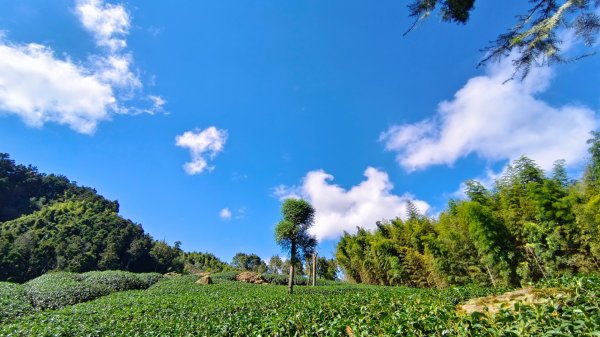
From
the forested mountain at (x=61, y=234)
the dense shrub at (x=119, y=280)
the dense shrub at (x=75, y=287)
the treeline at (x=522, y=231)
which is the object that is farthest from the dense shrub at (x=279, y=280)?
the forested mountain at (x=61, y=234)

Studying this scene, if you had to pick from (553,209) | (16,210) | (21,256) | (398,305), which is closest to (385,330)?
(398,305)

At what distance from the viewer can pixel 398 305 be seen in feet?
22.1

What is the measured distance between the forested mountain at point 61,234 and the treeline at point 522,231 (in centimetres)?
5404

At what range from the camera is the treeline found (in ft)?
40.9

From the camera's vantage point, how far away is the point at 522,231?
49.6 ft

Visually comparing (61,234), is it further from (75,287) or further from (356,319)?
(356,319)

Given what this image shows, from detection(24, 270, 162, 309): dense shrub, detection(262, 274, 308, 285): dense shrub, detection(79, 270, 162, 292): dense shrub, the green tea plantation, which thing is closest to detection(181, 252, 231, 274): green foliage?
A: detection(262, 274, 308, 285): dense shrub

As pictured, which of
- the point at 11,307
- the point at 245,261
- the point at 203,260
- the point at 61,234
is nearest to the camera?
the point at 11,307

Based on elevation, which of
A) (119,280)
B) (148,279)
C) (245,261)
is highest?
(245,261)

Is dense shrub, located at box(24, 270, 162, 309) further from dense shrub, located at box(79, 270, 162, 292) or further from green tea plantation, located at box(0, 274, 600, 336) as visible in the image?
green tea plantation, located at box(0, 274, 600, 336)

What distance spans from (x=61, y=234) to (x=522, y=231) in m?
66.8

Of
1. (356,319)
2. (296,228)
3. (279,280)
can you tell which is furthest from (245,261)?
(356,319)

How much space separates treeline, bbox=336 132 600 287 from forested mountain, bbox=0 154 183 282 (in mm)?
54036

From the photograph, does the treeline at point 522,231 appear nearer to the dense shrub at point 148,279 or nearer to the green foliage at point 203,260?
the dense shrub at point 148,279
